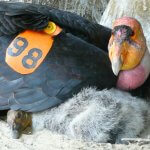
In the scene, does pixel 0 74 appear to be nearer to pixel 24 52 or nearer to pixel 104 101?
pixel 24 52

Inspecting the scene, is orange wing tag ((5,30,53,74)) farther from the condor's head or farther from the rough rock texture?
the rough rock texture

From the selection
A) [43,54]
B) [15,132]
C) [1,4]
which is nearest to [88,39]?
[43,54]

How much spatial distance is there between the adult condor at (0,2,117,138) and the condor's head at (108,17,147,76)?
0.08m

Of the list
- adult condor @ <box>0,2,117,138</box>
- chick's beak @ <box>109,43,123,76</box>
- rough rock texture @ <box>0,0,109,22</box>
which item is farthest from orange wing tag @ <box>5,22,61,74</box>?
rough rock texture @ <box>0,0,109,22</box>

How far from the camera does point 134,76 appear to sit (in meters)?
1.73

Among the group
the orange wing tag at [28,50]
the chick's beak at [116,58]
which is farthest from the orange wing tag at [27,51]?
the chick's beak at [116,58]

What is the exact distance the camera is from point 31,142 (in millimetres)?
1537

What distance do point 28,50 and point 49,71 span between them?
0.10 meters

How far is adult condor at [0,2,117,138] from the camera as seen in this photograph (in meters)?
1.65

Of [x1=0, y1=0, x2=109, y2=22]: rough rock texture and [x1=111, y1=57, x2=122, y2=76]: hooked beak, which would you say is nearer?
[x1=111, y1=57, x2=122, y2=76]: hooked beak

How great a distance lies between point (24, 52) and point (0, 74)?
12 centimetres

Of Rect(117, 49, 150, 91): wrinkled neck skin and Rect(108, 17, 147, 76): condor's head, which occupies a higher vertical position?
Rect(108, 17, 147, 76): condor's head

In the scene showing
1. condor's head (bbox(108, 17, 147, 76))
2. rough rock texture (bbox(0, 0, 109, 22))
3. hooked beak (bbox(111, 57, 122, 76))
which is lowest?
hooked beak (bbox(111, 57, 122, 76))

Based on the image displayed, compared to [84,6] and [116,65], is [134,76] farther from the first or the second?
[84,6]
